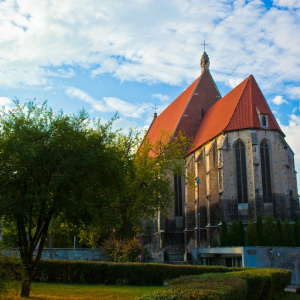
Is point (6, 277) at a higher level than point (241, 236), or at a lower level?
lower

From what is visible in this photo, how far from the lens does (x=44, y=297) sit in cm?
1289

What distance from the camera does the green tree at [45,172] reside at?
12734 millimetres

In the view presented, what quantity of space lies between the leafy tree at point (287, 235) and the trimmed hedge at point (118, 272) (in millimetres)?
11674

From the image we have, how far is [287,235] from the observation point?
27.3 meters

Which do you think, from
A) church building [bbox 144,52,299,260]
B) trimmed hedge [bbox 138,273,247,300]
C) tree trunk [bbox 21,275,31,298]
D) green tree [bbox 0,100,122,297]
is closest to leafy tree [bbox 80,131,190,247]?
church building [bbox 144,52,299,260]

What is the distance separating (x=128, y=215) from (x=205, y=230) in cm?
1095

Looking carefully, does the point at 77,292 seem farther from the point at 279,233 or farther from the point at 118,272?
the point at 279,233

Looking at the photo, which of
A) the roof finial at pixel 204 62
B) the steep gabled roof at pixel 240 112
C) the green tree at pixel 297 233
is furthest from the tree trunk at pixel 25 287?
the roof finial at pixel 204 62

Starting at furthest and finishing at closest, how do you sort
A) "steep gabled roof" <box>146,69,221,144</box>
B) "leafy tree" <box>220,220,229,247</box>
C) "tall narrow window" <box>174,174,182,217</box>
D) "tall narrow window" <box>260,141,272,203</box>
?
"steep gabled roof" <box>146,69,221,144</box> < "tall narrow window" <box>174,174,182,217</box> < "tall narrow window" <box>260,141,272,203</box> < "leafy tree" <box>220,220,229,247</box>

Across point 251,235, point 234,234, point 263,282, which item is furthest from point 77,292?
point 251,235

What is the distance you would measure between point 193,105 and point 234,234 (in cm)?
1748

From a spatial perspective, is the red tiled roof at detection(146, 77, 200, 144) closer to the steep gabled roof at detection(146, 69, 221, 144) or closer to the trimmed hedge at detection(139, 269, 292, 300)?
the steep gabled roof at detection(146, 69, 221, 144)

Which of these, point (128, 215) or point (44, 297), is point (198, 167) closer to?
point (128, 215)

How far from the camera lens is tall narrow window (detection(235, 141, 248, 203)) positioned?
30.4 metres
